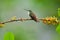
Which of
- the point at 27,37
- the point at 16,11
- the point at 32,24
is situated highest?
the point at 16,11

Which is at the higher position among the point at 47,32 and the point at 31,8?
the point at 31,8

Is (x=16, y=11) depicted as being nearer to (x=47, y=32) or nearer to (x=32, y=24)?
(x=32, y=24)

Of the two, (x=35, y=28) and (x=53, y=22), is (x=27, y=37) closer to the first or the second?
(x=35, y=28)

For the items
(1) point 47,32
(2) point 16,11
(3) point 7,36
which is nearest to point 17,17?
(2) point 16,11

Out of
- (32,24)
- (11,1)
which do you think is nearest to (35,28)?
(32,24)

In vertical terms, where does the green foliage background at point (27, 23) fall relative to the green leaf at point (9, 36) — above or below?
above

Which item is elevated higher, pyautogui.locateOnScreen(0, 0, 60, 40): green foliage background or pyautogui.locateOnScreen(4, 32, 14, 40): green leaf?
pyautogui.locateOnScreen(0, 0, 60, 40): green foliage background
